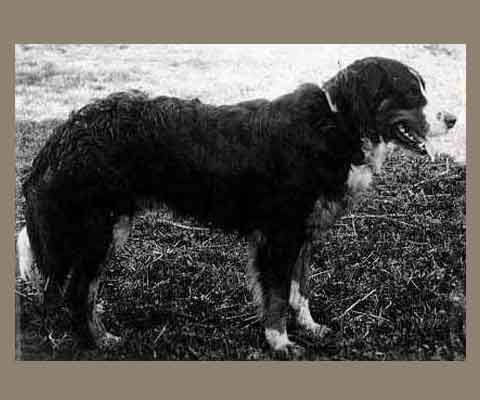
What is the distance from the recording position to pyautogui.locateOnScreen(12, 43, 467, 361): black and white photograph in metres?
5.93

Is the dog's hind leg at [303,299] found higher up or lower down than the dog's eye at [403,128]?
lower down

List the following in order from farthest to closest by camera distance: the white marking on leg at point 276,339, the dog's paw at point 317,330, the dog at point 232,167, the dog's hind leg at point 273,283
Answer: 1. the dog's paw at point 317,330
2. the white marking on leg at point 276,339
3. the dog's hind leg at point 273,283
4. the dog at point 232,167

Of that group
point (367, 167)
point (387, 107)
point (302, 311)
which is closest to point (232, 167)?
point (367, 167)

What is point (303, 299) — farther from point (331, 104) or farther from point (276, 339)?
point (331, 104)

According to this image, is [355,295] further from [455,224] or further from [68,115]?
[68,115]

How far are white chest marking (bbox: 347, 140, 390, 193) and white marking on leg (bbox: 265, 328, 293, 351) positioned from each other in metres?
1.19

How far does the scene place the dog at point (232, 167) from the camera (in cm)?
588

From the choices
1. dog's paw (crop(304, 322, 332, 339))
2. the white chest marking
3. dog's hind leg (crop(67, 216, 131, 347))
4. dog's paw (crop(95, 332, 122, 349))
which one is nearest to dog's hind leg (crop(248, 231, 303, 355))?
dog's paw (crop(304, 322, 332, 339))

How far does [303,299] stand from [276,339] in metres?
0.39

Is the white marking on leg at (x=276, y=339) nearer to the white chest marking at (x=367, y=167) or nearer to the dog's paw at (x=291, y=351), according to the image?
the dog's paw at (x=291, y=351)

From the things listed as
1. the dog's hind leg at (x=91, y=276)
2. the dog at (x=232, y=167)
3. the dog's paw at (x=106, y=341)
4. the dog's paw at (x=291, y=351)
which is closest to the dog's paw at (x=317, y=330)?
the dog's paw at (x=291, y=351)

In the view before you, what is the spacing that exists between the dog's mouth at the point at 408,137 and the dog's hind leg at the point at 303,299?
1076 mm

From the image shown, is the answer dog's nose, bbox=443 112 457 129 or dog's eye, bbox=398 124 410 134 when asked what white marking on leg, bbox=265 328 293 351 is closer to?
dog's eye, bbox=398 124 410 134

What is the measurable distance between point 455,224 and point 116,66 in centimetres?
291
